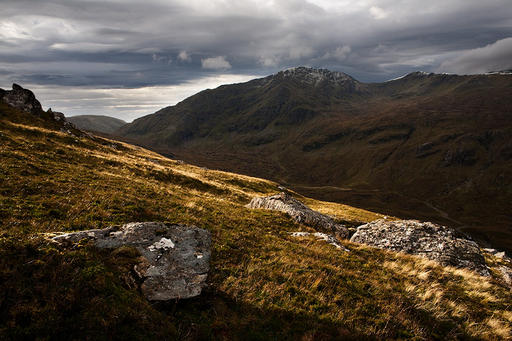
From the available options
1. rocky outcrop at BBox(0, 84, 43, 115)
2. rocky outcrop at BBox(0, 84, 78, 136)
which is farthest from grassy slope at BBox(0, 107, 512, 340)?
rocky outcrop at BBox(0, 84, 43, 115)

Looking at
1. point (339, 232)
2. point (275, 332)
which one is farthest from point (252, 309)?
point (339, 232)

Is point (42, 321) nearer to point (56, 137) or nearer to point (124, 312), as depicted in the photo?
point (124, 312)

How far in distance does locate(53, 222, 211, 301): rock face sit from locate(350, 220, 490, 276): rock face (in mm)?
16900

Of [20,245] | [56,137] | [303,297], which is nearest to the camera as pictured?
[20,245]

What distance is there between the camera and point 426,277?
1471cm

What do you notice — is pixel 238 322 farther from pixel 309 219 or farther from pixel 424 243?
pixel 424 243

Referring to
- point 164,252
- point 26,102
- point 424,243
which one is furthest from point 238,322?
point 26,102

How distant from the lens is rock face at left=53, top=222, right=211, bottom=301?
28.8 feet

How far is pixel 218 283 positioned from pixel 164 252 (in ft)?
8.45

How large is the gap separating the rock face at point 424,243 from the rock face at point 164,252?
1690 cm

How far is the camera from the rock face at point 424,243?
2026 centimetres

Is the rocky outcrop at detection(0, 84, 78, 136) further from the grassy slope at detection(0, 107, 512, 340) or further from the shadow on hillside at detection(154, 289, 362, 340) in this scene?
the shadow on hillside at detection(154, 289, 362, 340)

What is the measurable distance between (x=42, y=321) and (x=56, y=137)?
40258mm

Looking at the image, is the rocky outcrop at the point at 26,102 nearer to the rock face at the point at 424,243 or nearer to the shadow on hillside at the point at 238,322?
the shadow on hillside at the point at 238,322
